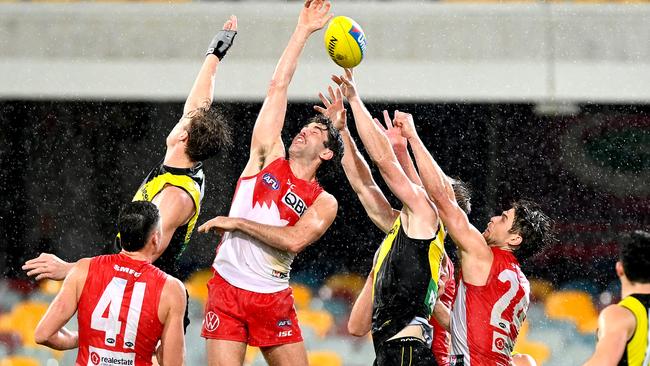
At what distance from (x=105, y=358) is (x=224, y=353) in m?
1.14

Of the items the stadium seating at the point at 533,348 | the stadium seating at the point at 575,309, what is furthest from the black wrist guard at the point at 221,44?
the stadium seating at the point at 575,309

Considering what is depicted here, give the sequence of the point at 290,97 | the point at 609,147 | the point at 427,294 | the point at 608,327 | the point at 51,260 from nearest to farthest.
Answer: the point at 608,327, the point at 51,260, the point at 427,294, the point at 290,97, the point at 609,147

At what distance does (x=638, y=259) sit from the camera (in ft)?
14.3

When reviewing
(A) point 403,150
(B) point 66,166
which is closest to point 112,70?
(B) point 66,166

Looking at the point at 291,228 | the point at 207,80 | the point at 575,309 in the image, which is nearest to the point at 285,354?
the point at 291,228

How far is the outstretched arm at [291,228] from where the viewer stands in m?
5.46

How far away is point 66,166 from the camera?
1441cm

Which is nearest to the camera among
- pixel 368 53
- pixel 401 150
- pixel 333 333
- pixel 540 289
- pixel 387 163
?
pixel 387 163

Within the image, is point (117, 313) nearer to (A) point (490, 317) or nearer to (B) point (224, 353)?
(B) point (224, 353)

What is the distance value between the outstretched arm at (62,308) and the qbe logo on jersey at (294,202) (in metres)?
1.56

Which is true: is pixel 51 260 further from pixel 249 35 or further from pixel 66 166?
pixel 66 166

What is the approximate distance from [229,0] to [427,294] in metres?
8.42

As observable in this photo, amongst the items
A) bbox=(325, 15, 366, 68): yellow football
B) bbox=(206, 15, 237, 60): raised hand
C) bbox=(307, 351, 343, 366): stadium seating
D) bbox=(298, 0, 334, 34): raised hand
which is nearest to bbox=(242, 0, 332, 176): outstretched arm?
bbox=(298, 0, 334, 34): raised hand

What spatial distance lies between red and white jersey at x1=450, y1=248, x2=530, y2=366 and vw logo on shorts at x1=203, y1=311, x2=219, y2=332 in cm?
151
